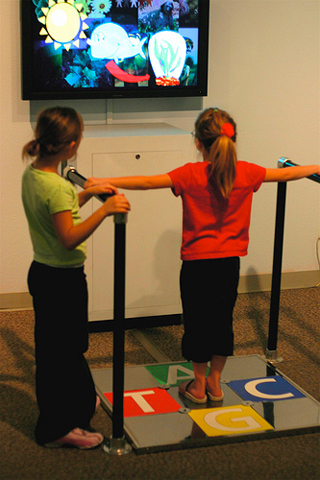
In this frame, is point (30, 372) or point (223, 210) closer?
point (223, 210)

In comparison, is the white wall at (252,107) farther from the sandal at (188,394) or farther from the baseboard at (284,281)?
the sandal at (188,394)

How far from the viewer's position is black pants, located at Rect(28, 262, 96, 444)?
217 cm

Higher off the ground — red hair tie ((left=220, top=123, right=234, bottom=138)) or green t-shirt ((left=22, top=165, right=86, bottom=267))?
red hair tie ((left=220, top=123, right=234, bottom=138))

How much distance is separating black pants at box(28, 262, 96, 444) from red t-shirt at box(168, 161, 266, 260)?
0.42 m

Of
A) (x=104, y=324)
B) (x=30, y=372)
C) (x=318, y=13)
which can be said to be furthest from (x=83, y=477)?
(x=318, y=13)

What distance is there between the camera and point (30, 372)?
290cm

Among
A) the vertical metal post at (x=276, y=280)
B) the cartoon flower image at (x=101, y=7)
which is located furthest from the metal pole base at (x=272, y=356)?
the cartoon flower image at (x=101, y=7)

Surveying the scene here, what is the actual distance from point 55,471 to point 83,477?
9 cm

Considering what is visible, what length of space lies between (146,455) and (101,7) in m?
2.11

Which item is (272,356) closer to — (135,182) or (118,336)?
(118,336)

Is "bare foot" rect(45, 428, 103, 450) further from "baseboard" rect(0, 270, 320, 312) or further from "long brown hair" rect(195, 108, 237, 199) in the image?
"baseboard" rect(0, 270, 320, 312)

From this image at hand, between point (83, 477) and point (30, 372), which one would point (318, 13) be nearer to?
point (30, 372)

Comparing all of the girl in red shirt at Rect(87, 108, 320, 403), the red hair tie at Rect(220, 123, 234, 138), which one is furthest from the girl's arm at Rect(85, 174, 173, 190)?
the red hair tie at Rect(220, 123, 234, 138)

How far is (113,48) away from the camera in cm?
339
